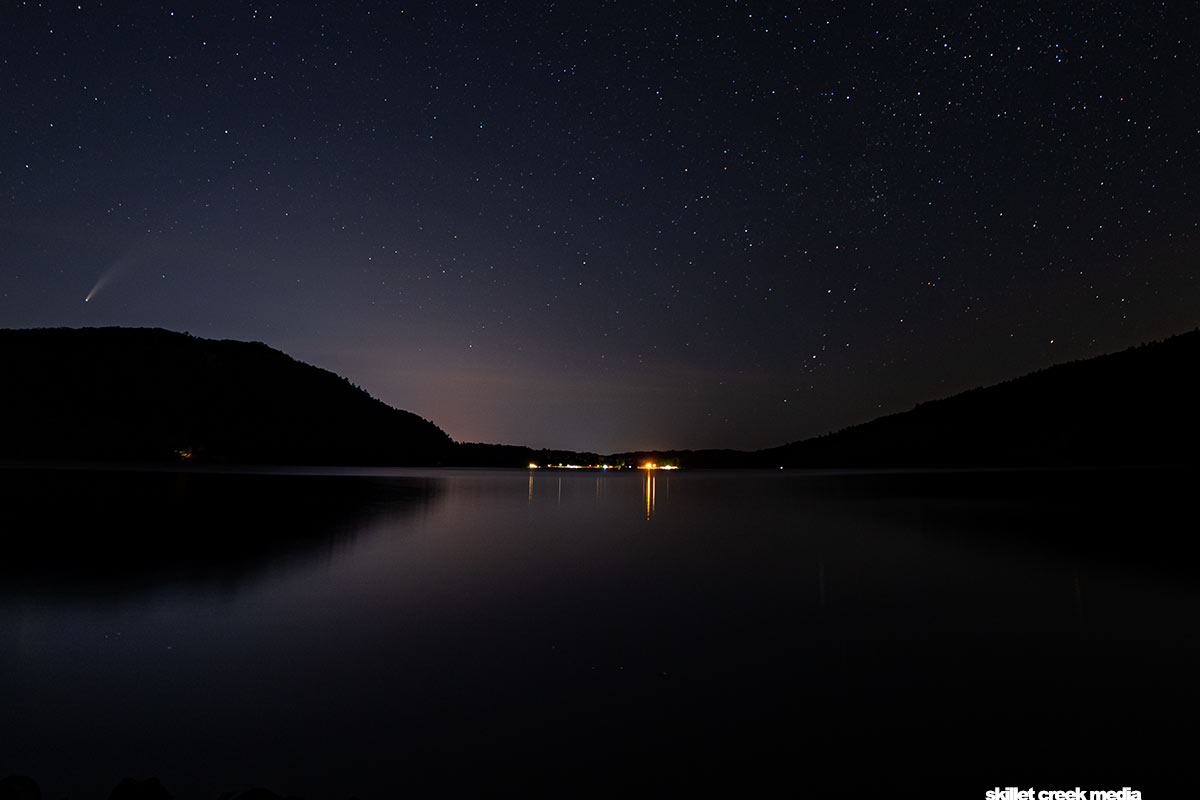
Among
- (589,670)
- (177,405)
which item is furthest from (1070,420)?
(177,405)

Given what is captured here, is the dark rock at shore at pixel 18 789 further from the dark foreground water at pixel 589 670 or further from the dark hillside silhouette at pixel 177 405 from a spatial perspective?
the dark hillside silhouette at pixel 177 405

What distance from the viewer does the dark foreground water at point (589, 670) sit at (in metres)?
4.82

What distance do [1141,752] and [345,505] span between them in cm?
3070

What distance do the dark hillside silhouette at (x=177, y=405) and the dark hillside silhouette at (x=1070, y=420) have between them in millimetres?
144183

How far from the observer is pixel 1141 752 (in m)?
5.11

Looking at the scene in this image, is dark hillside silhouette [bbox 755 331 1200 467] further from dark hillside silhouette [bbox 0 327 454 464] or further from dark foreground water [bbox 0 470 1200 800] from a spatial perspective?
dark hillside silhouette [bbox 0 327 454 464]

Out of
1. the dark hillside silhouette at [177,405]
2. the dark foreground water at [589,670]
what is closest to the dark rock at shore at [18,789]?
the dark foreground water at [589,670]

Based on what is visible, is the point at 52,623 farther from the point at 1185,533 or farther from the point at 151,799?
the point at 1185,533

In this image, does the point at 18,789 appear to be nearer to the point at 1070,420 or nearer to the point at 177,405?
the point at 177,405

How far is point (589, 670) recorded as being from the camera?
711 cm

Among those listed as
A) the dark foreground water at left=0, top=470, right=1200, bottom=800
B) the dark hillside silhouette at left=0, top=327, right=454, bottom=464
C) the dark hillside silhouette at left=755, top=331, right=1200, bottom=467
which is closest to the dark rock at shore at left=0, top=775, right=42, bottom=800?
the dark foreground water at left=0, top=470, right=1200, bottom=800

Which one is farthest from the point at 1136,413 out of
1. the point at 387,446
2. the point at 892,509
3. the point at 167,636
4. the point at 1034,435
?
the point at 387,446

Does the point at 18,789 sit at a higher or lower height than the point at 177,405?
lower

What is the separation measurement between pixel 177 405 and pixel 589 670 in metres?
160
